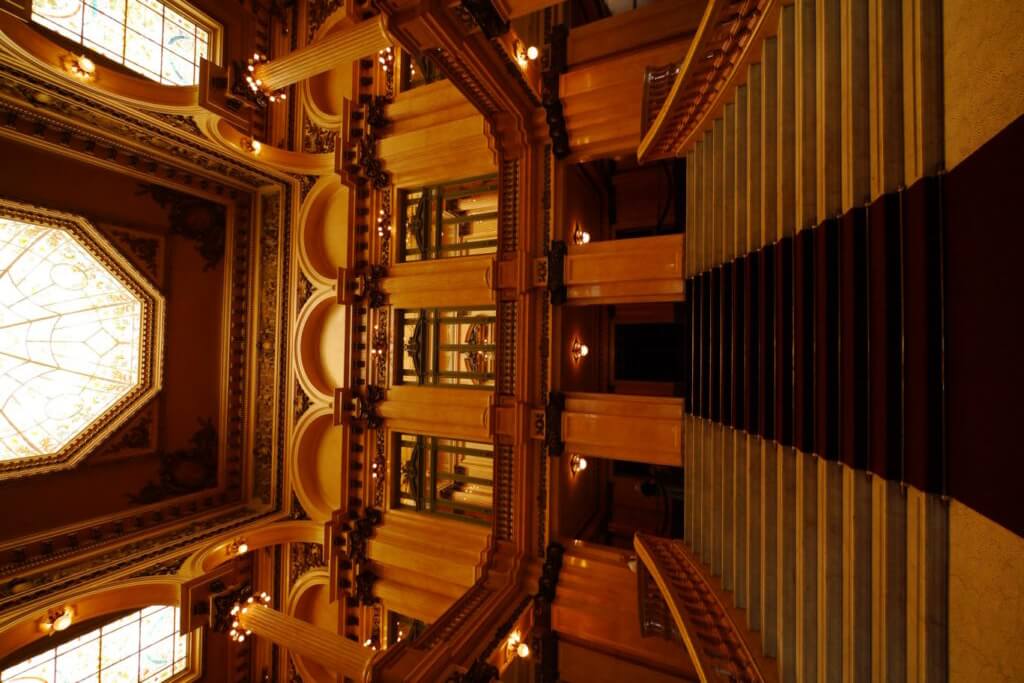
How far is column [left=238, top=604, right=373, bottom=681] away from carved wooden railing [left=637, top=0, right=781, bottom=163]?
298 inches

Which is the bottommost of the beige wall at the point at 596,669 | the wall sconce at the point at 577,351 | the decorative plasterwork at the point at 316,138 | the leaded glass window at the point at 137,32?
the beige wall at the point at 596,669

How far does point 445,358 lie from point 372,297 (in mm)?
1754

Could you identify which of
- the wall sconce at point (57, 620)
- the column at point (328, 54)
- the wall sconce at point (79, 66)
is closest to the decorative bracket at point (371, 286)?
the column at point (328, 54)

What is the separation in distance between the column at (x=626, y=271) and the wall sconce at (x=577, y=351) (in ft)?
4.01

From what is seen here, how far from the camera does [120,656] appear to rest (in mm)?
7188

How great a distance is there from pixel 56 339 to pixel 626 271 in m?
9.23

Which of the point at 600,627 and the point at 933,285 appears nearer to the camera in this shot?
the point at 933,285

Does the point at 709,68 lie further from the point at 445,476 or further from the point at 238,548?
the point at 238,548

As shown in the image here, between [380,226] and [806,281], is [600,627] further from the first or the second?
[380,226]

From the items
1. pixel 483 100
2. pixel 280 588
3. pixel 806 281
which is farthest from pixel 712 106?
pixel 280 588

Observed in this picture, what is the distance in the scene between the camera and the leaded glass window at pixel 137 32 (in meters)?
6.70

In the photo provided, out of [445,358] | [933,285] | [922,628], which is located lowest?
[922,628]

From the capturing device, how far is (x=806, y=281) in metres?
3.19

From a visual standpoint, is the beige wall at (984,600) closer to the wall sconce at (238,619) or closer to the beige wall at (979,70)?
the beige wall at (979,70)
